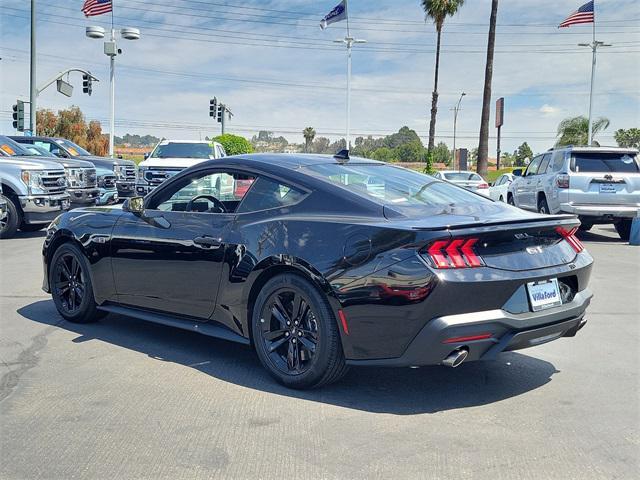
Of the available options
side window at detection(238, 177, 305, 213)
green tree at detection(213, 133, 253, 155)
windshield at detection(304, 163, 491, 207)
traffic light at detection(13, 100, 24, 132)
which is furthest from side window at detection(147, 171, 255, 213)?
green tree at detection(213, 133, 253, 155)

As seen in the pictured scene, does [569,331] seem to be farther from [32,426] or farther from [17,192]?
[17,192]

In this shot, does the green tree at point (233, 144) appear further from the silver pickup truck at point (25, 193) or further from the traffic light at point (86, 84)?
the silver pickup truck at point (25, 193)

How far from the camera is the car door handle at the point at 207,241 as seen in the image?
5039 millimetres

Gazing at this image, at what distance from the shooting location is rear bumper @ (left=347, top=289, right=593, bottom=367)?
3975 mm

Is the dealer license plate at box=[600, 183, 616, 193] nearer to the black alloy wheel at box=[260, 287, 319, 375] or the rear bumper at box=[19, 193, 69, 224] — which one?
the rear bumper at box=[19, 193, 69, 224]

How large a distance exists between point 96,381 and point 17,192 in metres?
9.76

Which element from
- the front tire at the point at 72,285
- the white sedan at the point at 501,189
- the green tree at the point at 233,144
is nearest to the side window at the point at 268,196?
the front tire at the point at 72,285

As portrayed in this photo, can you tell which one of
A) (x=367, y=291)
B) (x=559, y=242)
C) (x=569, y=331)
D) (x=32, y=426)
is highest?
(x=559, y=242)

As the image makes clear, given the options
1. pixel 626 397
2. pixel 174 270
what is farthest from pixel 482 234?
pixel 174 270

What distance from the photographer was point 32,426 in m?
4.00

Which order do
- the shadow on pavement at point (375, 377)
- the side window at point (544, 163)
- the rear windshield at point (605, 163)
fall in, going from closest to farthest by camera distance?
the shadow on pavement at point (375, 377), the rear windshield at point (605, 163), the side window at point (544, 163)

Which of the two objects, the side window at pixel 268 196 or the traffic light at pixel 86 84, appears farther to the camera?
the traffic light at pixel 86 84

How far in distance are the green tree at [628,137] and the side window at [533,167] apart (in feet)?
242

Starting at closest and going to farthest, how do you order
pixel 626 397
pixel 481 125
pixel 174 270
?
pixel 626 397 < pixel 174 270 < pixel 481 125
